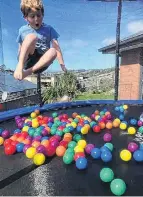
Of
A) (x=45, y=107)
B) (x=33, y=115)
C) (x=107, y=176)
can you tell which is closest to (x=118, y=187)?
(x=107, y=176)

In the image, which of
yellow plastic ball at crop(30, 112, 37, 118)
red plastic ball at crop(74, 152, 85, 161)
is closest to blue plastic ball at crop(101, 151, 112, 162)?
red plastic ball at crop(74, 152, 85, 161)

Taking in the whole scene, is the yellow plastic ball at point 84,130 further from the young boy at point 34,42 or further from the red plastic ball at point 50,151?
the young boy at point 34,42

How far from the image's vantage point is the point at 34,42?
5.60ft

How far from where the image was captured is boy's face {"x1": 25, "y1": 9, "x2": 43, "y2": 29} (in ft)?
5.69

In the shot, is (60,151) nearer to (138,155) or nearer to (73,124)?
(138,155)

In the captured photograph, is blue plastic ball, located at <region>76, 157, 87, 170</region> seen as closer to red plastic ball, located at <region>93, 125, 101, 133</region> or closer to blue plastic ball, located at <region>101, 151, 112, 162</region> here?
blue plastic ball, located at <region>101, 151, 112, 162</region>

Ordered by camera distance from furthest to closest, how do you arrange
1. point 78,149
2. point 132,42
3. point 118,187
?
→ point 132,42 → point 78,149 → point 118,187

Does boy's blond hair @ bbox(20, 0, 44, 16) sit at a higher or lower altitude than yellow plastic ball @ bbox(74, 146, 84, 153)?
higher

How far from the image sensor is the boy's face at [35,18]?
1735 millimetres

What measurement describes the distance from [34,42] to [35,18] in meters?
0.20

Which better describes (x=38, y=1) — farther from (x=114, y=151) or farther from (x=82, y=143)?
(x=114, y=151)

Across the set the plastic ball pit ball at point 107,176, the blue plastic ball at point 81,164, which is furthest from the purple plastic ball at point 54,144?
the plastic ball pit ball at point 107,176

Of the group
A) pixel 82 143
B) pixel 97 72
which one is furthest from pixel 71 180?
pixel 97 72

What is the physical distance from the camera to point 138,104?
171 inches
